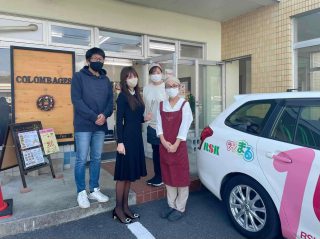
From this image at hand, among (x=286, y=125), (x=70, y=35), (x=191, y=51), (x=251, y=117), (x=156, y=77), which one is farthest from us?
(x=191, y=51)

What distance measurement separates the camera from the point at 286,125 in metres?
2.61

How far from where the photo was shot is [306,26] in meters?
5.57

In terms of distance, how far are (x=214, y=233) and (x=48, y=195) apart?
2.26 meters

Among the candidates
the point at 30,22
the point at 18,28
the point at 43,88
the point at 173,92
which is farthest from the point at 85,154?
the point at 30,22

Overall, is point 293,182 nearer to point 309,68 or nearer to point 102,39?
point 309,68

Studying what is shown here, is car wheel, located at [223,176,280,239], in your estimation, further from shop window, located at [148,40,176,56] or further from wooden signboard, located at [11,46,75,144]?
shop window, located at [148,40,176,56]

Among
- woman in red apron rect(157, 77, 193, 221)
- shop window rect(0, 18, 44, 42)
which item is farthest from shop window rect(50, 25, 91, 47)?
woman in red apron rect(157, 77, 193, 221)

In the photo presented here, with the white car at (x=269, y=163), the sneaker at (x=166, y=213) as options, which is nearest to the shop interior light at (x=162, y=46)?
the white car at (x=269, y=163)

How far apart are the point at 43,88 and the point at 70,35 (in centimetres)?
120

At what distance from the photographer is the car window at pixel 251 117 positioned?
2.82m

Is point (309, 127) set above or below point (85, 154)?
above

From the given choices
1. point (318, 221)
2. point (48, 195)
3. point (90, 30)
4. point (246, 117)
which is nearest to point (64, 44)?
point (90, 30)

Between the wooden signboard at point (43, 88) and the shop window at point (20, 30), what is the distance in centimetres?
25

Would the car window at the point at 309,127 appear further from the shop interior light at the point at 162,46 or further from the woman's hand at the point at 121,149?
the shop interior light at the point at 162,46
